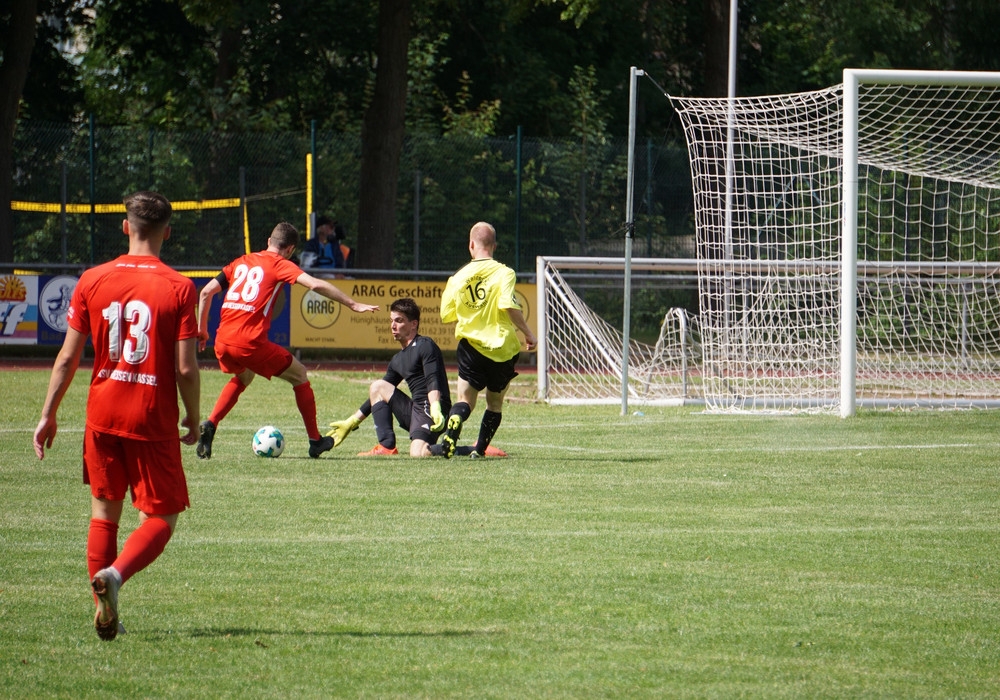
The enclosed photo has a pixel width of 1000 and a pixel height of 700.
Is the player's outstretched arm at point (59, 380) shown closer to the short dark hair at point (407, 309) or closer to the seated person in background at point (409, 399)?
the seated person in background at point (409, 399)

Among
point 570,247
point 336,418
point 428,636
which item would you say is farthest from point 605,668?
point 570,247

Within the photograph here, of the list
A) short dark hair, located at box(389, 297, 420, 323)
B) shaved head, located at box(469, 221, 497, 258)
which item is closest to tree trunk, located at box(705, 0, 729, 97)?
shaved head, located at box(469, 221, 497, 258)

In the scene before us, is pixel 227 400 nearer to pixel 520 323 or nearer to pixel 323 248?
pixel 520 323

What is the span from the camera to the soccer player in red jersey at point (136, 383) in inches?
206

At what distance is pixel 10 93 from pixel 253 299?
15.2 metres

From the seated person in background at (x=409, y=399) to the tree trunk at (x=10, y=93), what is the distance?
1423cm

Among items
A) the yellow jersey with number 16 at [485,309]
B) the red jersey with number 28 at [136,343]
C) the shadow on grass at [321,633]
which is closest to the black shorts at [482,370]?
the yellow jersey with number 16 at [485,309]

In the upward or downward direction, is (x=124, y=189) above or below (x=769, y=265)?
above

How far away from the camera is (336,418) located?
14.2m

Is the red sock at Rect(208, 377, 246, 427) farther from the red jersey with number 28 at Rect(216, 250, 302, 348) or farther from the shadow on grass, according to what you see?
the shadow on grass

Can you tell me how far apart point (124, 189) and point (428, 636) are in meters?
20.1

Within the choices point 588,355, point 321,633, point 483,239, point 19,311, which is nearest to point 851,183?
point 588,355

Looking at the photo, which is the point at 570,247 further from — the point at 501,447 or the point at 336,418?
the point at 501,447

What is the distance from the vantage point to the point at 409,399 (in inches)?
448
